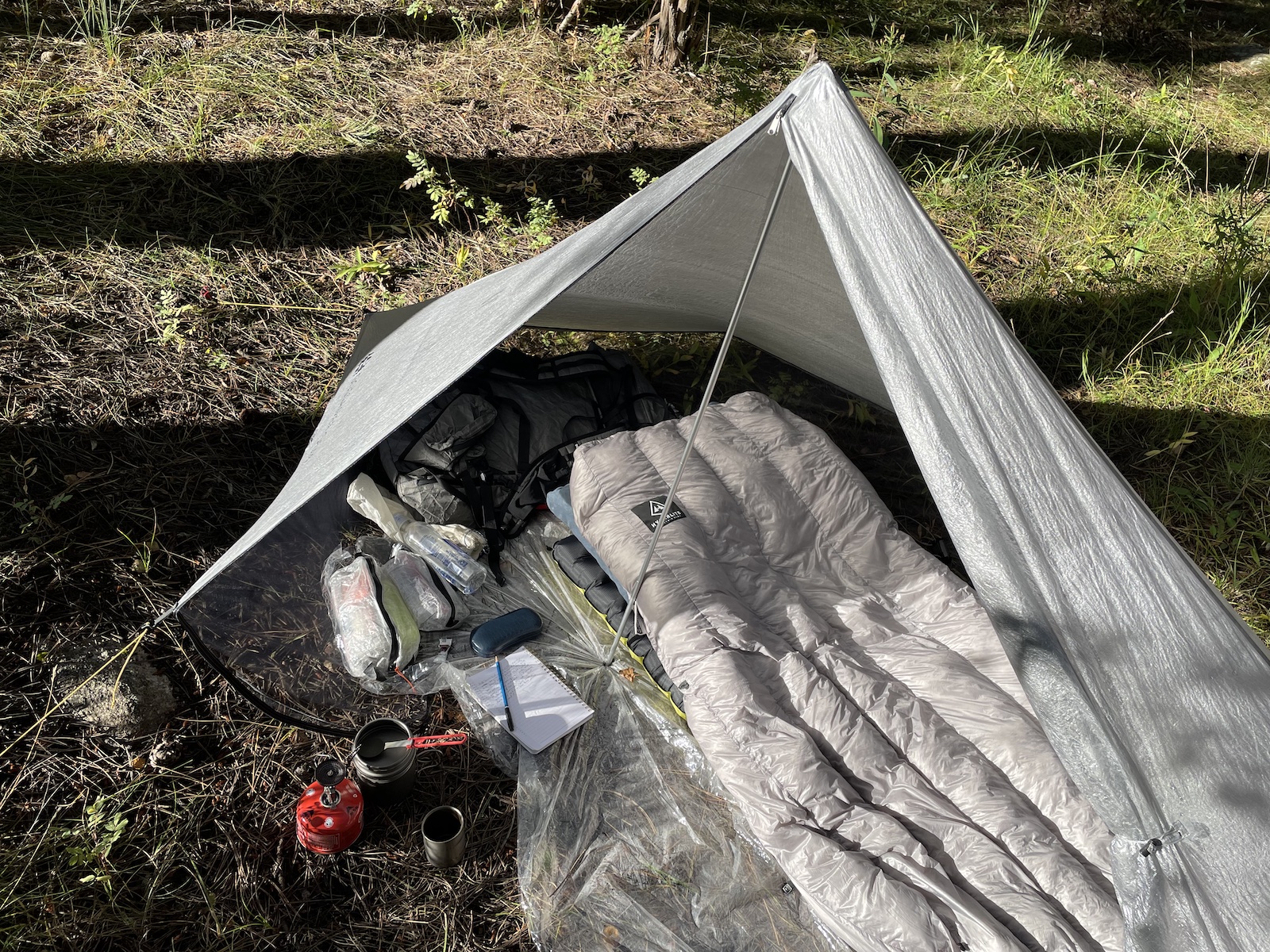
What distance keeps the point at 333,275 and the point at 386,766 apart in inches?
89.4

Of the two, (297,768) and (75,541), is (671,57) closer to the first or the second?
(75,541)

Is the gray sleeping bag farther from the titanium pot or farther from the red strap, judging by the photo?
the titanium pot

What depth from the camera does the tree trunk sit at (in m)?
4.92

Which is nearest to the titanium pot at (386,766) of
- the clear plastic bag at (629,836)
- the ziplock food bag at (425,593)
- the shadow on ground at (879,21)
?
the clear plastic bag at (629,836)

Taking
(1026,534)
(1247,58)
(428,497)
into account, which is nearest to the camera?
(1026,534)

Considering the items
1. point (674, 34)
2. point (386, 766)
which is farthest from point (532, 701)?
point (674, 34)

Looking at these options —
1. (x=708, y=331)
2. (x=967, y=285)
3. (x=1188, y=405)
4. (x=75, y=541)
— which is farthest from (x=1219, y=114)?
(x=75, y=541)

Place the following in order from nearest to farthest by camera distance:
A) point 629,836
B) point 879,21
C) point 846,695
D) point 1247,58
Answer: point 629,836
point 846,695
point 879,21
point 1247,58

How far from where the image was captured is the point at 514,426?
3.01m

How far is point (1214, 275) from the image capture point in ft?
13.4

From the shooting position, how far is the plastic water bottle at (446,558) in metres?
2.65

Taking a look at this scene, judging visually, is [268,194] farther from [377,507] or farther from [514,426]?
[377,507]

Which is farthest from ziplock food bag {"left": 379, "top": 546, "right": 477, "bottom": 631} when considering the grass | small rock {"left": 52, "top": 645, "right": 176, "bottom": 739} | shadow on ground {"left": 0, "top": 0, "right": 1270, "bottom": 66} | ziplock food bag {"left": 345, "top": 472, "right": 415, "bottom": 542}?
shadow on ground {"left": 0, "top": 0, "right": 1270, "bottom": 66}

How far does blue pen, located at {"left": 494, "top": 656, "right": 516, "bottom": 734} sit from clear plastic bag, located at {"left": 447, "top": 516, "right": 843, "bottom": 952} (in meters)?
0.05
